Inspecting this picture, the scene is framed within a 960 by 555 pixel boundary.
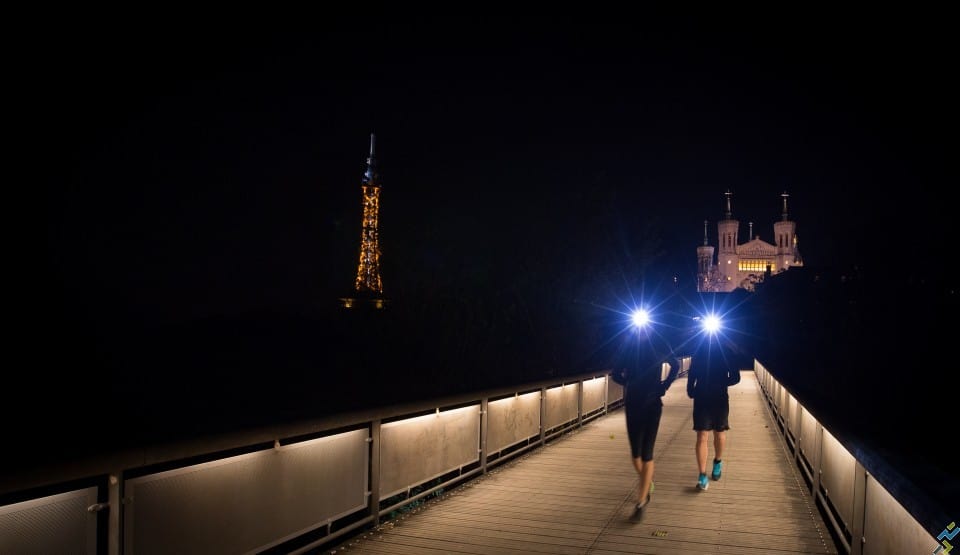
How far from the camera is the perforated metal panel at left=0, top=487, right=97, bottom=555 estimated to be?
3.53 metres

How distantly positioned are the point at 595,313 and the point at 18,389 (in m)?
45.6

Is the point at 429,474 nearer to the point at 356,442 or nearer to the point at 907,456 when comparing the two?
the point at 356,442

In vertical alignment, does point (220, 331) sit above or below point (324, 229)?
below

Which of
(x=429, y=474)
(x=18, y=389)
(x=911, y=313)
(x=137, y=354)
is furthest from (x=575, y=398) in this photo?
(x=137, y=354)

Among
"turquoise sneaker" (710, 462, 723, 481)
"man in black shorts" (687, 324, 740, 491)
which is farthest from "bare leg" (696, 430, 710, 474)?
"turquoise sneaker" (710, 462, 723, 481)

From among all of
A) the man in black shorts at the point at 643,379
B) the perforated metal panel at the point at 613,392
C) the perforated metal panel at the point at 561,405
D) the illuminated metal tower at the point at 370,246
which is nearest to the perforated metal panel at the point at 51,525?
the man in black shorts at the point at 643,379

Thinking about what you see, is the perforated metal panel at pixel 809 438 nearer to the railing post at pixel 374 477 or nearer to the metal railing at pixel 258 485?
the metal railing at pixel 258 485

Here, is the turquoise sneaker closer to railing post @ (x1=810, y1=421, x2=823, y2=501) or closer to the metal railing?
railing post @ (x1=810, y1=421, x2=823, y2=501)

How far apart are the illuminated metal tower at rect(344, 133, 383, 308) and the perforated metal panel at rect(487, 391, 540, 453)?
66.5 meters

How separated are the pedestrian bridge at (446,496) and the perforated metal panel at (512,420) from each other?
34mm

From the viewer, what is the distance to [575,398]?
1356cm

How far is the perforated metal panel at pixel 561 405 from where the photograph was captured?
1177cm

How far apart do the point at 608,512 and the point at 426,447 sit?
180 cm

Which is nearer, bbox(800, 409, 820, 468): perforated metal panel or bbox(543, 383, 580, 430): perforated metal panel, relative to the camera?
bbox(800, 409, 820, 468): perforated metal panel
